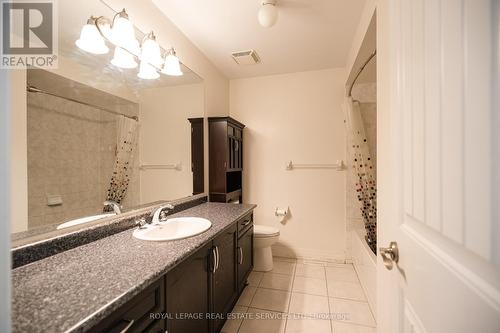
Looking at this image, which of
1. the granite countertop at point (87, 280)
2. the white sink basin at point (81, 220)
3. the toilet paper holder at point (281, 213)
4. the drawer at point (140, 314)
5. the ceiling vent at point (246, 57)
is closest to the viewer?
the granite countertop at point (87, 280)

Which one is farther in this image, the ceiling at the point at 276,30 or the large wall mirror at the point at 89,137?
the ceiling at the point at 276,30

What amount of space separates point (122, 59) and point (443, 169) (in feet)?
5.87

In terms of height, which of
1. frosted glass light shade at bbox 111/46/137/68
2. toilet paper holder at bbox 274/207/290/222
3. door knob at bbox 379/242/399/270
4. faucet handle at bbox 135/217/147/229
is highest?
frosted glass light shade at bbox 111/46/137/68

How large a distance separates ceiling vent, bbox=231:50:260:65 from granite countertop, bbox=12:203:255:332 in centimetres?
196

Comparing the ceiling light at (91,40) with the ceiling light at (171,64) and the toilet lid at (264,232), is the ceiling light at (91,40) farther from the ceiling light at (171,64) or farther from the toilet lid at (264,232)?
the toilet lid at (264,232)

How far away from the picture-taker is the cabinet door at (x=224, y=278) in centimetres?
142

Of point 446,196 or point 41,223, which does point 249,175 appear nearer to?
point 41,223

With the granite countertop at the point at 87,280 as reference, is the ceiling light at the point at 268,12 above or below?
above

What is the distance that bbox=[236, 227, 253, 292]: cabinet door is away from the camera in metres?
1.86

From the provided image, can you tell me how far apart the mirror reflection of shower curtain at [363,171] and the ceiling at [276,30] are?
2.16 feet

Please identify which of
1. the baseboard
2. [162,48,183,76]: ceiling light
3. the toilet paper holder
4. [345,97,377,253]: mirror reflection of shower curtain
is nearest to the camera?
[162,48,183,76]: ceiling light

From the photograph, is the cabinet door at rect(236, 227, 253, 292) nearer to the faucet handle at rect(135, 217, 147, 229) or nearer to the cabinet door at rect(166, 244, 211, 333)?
the cabinet door at rect(166, 244, 211, 333)

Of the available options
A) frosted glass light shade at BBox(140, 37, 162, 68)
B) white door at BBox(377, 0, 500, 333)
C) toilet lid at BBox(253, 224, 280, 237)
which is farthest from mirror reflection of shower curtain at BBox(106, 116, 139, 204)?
white door at BBox(377, 0, 500, 333)

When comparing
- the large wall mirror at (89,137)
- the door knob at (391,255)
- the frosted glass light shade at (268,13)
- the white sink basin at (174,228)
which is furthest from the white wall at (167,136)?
the door knob at (391,255)
